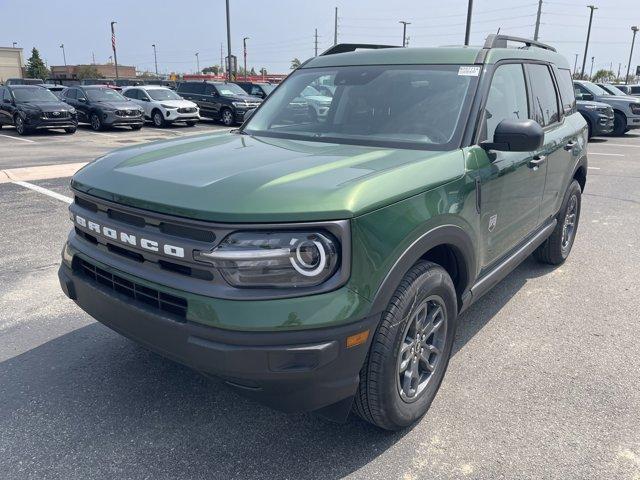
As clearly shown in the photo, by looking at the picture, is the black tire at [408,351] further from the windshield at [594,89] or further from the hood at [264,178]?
the windshield at [594,89]

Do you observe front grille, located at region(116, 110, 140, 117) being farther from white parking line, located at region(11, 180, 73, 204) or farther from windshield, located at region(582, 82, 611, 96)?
windshield, located at region(582, 82, 611, 96)

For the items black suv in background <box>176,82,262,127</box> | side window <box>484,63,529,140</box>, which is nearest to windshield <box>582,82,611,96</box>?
black suv in background <box>176,82,262,127</box>

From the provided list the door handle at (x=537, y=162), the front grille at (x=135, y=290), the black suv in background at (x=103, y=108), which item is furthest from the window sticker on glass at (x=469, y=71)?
the black suv in background at (x=103, y=108)

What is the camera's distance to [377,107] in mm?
3408

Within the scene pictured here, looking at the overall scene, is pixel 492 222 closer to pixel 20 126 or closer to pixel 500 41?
pixel 500 41

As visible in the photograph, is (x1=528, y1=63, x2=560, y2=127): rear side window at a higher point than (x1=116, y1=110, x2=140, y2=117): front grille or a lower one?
higher

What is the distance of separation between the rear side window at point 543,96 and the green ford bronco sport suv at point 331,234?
0.37 meters

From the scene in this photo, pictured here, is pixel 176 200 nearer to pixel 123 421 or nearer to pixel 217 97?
pixel 123 421

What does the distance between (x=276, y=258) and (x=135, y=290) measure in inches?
30.1

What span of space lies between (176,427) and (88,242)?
1.05m

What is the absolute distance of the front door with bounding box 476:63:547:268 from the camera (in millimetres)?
3139

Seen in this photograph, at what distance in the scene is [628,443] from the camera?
105 inches

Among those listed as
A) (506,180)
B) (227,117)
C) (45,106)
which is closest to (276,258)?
(506,180)

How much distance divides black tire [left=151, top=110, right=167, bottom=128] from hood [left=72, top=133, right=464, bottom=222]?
751 inches
